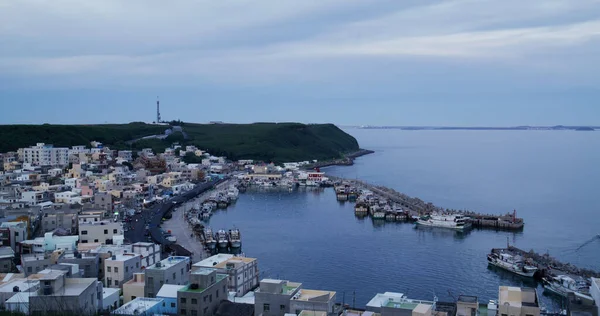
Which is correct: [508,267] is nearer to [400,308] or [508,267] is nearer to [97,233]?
[400,308]

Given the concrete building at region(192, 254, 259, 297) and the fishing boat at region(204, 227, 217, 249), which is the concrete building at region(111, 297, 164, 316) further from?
the fishing boat at region(204, 227, 217, 249)

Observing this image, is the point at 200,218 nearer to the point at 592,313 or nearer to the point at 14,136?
the point at 592,313

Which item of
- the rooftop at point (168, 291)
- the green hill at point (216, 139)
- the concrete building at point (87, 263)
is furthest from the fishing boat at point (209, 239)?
the green hill at point (216, 139)

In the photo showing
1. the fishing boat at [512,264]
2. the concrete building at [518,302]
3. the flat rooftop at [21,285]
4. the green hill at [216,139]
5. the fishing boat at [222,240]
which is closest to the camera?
the concrete building at [518,302]

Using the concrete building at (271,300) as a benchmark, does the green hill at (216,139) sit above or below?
above

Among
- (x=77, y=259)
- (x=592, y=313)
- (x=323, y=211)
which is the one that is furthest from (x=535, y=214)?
(x=77, y=259)

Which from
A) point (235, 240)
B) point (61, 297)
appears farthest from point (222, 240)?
point (61, 297)

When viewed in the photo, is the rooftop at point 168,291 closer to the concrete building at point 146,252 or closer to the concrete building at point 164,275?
the concrete building at point 164,275
